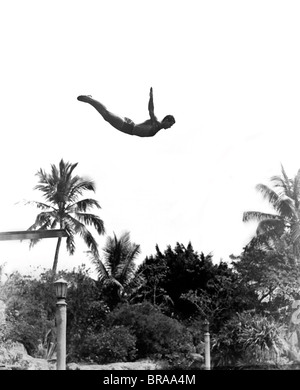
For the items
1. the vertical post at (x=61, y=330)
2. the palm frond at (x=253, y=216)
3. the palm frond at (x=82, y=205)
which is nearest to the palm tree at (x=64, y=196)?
the palm frond at (x=82, y=205)

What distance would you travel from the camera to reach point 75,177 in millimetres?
15414

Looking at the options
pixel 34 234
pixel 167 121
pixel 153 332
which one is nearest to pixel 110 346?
pixel 153 332

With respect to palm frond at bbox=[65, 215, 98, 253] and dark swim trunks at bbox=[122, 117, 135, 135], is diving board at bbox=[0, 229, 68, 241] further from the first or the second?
palm frond at bbox=[65, 215, 98, 253]

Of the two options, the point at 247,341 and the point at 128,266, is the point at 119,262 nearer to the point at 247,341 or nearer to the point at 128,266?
the point at 128,266

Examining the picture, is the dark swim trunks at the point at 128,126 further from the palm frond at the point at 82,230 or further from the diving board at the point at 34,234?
the palm frond at the point at 82,230

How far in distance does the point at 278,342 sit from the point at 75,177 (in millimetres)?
6265

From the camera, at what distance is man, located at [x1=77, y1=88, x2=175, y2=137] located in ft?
18.0

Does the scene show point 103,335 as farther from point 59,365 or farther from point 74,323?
point 59,365

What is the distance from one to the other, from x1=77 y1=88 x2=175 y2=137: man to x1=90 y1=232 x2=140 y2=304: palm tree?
1088cm

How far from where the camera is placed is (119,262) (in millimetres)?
16531

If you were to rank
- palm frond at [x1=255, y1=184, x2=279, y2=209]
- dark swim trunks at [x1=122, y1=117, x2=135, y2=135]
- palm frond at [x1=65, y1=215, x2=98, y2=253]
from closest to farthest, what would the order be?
dark swim trunks at [x1=122, y1=117, x2=135, y2=135]
palm frond at [x1=255, y1=184, x2=279, y2=209]
palm frond at [x1=65, y1=215, x2=98, y2=253]

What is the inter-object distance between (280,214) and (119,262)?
4.46m

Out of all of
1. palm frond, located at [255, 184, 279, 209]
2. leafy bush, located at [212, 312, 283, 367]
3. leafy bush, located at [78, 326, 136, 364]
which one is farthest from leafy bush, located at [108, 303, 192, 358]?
palm frond, located at [255, 184, 279, 209]
